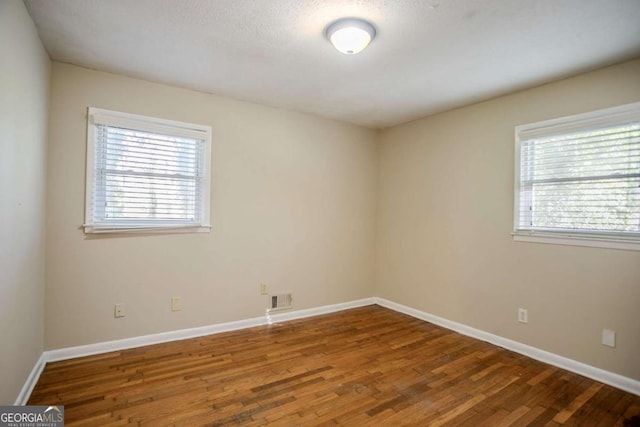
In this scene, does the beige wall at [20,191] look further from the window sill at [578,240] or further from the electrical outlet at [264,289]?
the window sill at [578,240]

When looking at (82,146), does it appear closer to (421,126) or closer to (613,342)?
(421,126)

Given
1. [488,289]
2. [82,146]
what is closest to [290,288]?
[488,289]

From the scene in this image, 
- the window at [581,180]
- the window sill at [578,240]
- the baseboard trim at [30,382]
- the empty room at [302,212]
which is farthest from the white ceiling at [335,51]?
the baseboard trim at [30,382]

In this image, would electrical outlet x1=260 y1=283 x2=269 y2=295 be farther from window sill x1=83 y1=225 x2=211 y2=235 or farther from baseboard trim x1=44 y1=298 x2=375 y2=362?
window sill x1=83 y1=225 x2=211 y2=235

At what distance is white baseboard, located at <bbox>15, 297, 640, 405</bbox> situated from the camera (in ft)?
7.86

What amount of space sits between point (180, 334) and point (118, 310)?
0.61 meters

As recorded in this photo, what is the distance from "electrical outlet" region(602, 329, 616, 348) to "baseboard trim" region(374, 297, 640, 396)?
214 millimetres

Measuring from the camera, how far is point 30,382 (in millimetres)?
2219

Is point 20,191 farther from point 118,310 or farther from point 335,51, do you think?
point 335,51

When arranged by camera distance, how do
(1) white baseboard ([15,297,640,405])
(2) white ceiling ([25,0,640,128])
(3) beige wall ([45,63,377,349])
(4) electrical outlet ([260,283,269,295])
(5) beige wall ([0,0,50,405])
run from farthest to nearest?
(4) electrical outlet ([260,283,269,295]), (3) beige wall ([45,63,377,349]), (1) white baseboard ([15,297,640,405]), (2) white ceiling ([25,0,640,128]), (5) beige wall ([0,0,50,405])

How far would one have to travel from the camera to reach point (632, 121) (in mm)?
2406

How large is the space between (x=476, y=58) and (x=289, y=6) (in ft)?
4.86

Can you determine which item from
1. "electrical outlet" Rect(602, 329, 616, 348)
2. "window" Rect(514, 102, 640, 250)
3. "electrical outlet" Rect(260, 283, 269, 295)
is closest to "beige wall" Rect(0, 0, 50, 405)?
"electrical outlet" Rect(260, 283, 269, 295)

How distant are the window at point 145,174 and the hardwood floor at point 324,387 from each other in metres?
1.18
